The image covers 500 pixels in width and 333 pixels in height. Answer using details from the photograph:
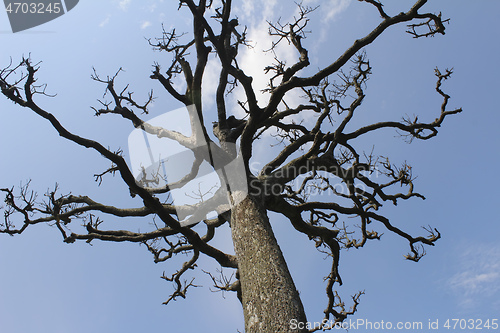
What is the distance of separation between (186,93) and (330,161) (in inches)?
120

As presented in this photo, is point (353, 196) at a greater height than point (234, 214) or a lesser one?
greater

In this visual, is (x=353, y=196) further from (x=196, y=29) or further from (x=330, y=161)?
(x=196, y=29)

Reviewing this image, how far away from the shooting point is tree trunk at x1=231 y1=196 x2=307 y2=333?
2908mm

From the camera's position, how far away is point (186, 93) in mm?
6039

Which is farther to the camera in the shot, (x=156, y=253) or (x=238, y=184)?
(x=156, y=253)

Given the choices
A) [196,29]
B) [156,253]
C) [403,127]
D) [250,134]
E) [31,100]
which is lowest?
[156,253]

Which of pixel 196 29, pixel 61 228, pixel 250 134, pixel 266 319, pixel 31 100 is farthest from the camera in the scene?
pixel 196 29

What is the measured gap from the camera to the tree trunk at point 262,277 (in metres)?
2.91

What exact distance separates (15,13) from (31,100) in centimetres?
293

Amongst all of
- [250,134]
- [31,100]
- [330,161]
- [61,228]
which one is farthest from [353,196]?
[31,100]

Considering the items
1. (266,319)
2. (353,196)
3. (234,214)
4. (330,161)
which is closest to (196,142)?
(234,214)

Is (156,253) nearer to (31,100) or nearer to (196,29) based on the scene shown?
(31,100)

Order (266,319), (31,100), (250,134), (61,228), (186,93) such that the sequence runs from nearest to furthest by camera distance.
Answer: (266,319), (31,100), (61,228), (250,134), (186,93)

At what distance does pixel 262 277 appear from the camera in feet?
10.8
